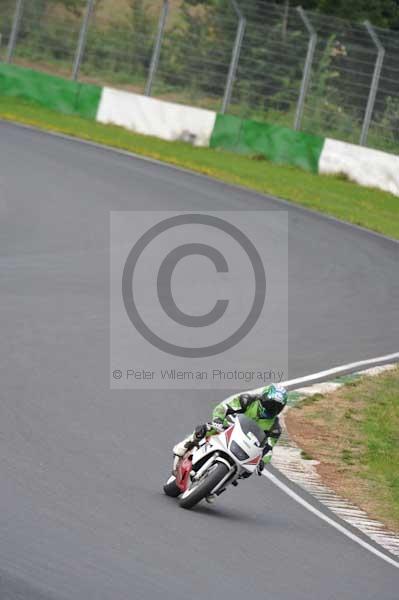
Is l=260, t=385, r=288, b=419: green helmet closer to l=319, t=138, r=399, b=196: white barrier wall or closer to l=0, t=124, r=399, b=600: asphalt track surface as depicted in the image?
l=0, t=124, r=399, b=600: asphalt track surface

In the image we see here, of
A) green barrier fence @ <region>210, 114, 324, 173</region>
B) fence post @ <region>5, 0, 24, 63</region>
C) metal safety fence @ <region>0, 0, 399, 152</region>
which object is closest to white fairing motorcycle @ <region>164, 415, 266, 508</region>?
metal safety fence @ <region>0, 0, 399, 152</region>

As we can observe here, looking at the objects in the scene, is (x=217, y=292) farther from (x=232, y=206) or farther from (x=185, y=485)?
(x=185, y=485)

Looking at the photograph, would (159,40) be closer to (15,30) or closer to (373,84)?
(15,30)

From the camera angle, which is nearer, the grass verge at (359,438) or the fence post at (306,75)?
the grass verge at (359,438)

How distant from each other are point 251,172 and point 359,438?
57.7 ft

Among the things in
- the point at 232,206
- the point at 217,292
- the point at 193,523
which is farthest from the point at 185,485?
the point at 232,206

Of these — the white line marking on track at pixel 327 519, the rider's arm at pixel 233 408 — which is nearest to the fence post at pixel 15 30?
the white line marking on track at pixel 327 519

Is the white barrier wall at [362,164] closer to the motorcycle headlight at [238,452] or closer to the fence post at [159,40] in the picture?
the fence post at [159,40]

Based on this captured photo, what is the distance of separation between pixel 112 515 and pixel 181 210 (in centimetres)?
1483

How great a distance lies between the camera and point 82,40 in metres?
36.7

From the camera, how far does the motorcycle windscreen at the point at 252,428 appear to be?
31.9 ft

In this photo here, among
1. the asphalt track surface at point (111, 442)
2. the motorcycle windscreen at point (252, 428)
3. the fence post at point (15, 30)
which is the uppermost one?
the fence post at point (15, 30)

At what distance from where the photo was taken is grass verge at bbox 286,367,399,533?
39.4ft

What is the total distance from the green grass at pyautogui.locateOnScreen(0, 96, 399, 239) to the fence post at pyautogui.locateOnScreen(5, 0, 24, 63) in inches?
83.2
